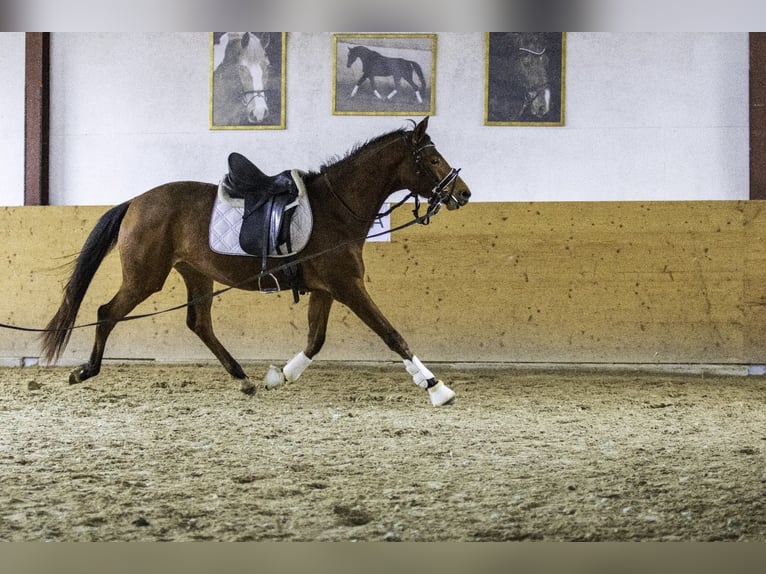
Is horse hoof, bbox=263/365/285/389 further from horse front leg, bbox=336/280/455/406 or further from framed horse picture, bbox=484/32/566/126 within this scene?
framed horse picture, bbox=484/32/566/126

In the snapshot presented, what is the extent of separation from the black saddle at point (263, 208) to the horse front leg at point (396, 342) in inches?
18.0

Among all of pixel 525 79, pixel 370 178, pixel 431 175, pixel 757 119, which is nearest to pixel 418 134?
pixel 431 175

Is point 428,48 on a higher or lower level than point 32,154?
higher

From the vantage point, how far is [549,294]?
5812 millimetres

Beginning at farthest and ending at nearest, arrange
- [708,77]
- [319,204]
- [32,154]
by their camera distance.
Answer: [32,154], [708,77], [319,204]

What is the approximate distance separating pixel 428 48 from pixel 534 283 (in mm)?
2123

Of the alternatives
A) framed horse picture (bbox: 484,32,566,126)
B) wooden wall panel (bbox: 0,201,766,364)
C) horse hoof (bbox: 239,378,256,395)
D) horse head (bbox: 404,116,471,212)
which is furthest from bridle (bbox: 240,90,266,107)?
horse hoof (bbox: 239,378,256,395)

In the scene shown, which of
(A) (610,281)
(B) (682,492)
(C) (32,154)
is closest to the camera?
(B) (682,492)

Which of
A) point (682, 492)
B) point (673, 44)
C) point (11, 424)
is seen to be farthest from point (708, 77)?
point (11, 424)

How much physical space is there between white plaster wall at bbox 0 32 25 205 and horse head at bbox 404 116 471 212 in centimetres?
417

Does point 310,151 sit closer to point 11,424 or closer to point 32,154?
point 32,154

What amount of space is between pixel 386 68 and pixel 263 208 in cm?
259

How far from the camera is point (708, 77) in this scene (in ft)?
20.2

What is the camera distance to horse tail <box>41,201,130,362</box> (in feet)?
13.9
